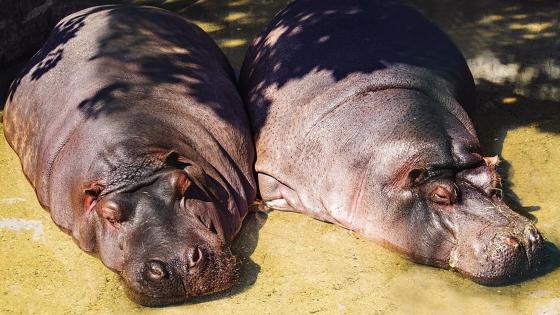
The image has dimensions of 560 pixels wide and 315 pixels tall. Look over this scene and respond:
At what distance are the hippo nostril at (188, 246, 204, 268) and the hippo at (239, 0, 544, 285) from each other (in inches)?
45.2

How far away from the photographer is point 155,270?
18.9 ft

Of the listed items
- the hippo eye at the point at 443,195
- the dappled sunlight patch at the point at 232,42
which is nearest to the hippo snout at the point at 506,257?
the hippo eye at the point at 443,195

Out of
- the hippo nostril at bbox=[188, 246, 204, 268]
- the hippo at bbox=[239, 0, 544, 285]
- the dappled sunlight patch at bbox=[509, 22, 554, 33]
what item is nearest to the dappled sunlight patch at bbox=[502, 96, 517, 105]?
the hippo at bbox=[239, 0, 544, 285]

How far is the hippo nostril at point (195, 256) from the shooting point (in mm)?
5828

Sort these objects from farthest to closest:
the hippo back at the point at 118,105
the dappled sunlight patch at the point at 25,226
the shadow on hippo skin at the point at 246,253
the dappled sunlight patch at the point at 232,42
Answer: the dappled sunlight patch at the point at 232,42
the dappled sunlight patch at the point at 25,226
the hippo back at the point at 118,105
the shadow on hippo skin at the point at 246,253

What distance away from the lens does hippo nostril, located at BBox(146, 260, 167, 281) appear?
5766 millimetres

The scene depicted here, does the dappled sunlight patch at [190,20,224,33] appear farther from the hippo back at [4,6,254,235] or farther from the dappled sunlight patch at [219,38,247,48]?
the hippo back at [4,6,254,235]

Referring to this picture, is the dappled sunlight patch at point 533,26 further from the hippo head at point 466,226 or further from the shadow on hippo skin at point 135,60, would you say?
the hippo head at point 466,226

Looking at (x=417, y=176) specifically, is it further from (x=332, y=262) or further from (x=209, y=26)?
(x=209, y=26)

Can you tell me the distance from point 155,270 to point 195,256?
0.81 feet

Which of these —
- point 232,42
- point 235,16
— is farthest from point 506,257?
point 235,16

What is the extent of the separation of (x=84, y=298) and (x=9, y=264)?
67 centimetres

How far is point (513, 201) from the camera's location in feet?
22.3

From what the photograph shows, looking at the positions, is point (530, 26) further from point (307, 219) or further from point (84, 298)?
point (84, 298)
